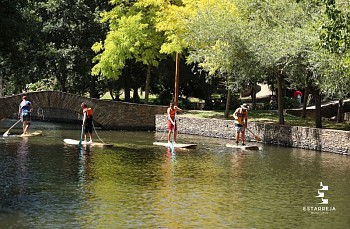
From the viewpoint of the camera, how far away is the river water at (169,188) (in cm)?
1711

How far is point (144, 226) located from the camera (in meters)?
16.2

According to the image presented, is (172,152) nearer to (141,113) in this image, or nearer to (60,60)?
(141,113)

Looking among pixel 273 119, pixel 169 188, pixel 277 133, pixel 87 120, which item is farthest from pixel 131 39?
pixel 169 188

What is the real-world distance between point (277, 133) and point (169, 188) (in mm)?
17324

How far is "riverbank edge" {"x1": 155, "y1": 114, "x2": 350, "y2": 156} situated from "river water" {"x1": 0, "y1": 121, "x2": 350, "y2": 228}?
1050 mm

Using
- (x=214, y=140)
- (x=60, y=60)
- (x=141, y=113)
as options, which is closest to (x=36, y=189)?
(x=214, y=140)

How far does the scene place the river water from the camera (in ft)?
56.1

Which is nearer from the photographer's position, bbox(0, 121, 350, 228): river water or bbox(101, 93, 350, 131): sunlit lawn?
bbox(0, 121, 350, 228): river water

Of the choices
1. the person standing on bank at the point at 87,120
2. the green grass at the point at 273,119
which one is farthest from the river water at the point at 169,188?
the green grass at the point at 273,119

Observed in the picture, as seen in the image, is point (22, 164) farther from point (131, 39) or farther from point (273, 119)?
point (131, 39)

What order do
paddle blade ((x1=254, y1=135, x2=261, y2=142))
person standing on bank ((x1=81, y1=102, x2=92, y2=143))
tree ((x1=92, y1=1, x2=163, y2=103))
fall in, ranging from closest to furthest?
person standing on bank ((x1=81, y1=102, x2=92, y2=143)), paddle blade ((x1=254, y1=135, x2=261, y2=142)), tree ((x1=92, y1=1, x2=163, y2=103))

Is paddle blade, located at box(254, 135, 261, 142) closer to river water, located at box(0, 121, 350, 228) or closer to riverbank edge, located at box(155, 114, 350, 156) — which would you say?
riverbank edge, located at box(155, 114, 350, 156)

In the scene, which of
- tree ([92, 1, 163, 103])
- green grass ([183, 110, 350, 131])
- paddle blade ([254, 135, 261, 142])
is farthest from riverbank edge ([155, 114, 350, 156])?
tree ([92, 1, 163, 103])

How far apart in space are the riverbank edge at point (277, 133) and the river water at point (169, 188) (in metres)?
1.05
